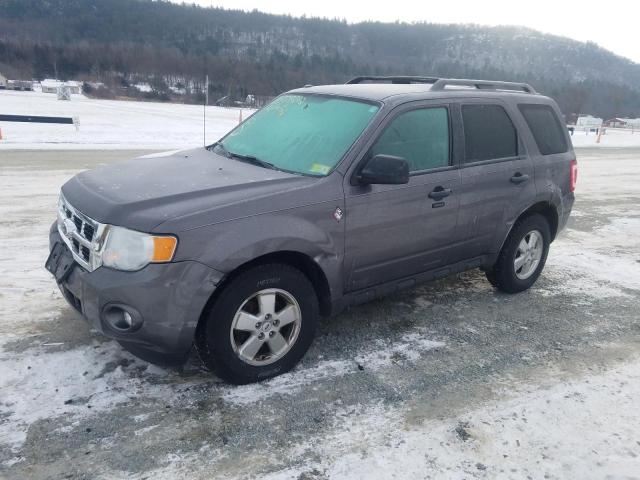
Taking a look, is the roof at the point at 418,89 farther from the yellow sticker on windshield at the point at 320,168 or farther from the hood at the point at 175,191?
the hood at the point at 175,191

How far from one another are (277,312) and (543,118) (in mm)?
3336

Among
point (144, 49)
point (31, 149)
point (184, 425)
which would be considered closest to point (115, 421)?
point (184, 425)

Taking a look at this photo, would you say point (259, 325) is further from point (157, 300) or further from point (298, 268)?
point (157, 300)

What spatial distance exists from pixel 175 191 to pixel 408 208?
165 centimetres

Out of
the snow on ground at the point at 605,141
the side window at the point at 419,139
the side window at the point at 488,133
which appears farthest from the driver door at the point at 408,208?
the snow on ground at the point at 605,141

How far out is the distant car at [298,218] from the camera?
292cm

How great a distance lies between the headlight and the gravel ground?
850 millimetres

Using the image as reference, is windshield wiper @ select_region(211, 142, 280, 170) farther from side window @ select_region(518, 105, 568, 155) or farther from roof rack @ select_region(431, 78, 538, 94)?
side window @ select_region(518, 105, 568, 155)

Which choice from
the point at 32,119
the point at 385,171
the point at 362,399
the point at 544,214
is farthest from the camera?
the point at 32,119

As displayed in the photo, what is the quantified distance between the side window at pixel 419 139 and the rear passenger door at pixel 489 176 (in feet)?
0.73

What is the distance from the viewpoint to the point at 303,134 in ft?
12.9

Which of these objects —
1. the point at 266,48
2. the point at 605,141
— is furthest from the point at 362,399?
the point at 266,48

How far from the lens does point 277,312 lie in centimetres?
337

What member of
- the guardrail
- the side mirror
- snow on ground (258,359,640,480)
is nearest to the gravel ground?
snow on ground (258,359,640,480)
